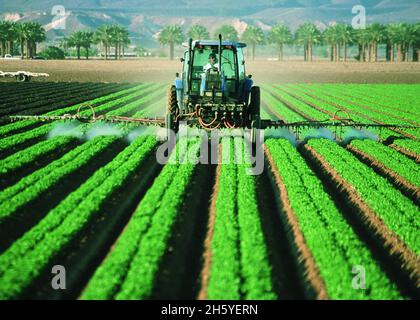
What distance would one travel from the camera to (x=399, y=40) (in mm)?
96062

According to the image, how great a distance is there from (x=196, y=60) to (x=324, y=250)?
8703 mm

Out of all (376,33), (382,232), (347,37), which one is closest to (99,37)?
(347,37)

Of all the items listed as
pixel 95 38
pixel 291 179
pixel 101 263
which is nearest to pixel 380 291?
pixel 101 263

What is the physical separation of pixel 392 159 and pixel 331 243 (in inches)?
268

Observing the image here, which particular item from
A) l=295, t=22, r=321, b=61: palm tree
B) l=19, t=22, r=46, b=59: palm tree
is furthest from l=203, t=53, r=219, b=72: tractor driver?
l=295, t=22, r=321, b=61: palm tree

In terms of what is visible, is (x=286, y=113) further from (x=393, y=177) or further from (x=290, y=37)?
(x=290, y=37)

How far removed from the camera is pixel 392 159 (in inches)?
539

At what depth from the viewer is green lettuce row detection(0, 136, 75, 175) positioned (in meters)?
12.2

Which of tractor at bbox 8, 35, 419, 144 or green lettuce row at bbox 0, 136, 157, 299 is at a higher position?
tractor at bbox 8, 35, 419, 144

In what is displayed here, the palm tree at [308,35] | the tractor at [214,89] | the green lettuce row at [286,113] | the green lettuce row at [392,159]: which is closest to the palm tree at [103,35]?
the palm tree at [308,35]

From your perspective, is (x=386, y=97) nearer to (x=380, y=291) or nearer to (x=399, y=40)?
(x=380, y=291)

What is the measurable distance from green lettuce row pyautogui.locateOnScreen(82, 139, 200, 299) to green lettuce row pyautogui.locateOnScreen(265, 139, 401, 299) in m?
2.28

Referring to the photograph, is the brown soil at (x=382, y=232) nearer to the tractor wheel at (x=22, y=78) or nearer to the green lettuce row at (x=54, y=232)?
the green lettuce row at (x=54, y=232)

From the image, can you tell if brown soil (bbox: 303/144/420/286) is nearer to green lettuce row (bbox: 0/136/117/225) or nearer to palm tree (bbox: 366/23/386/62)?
green lettuce row (bbox: 0/136/117/225)
